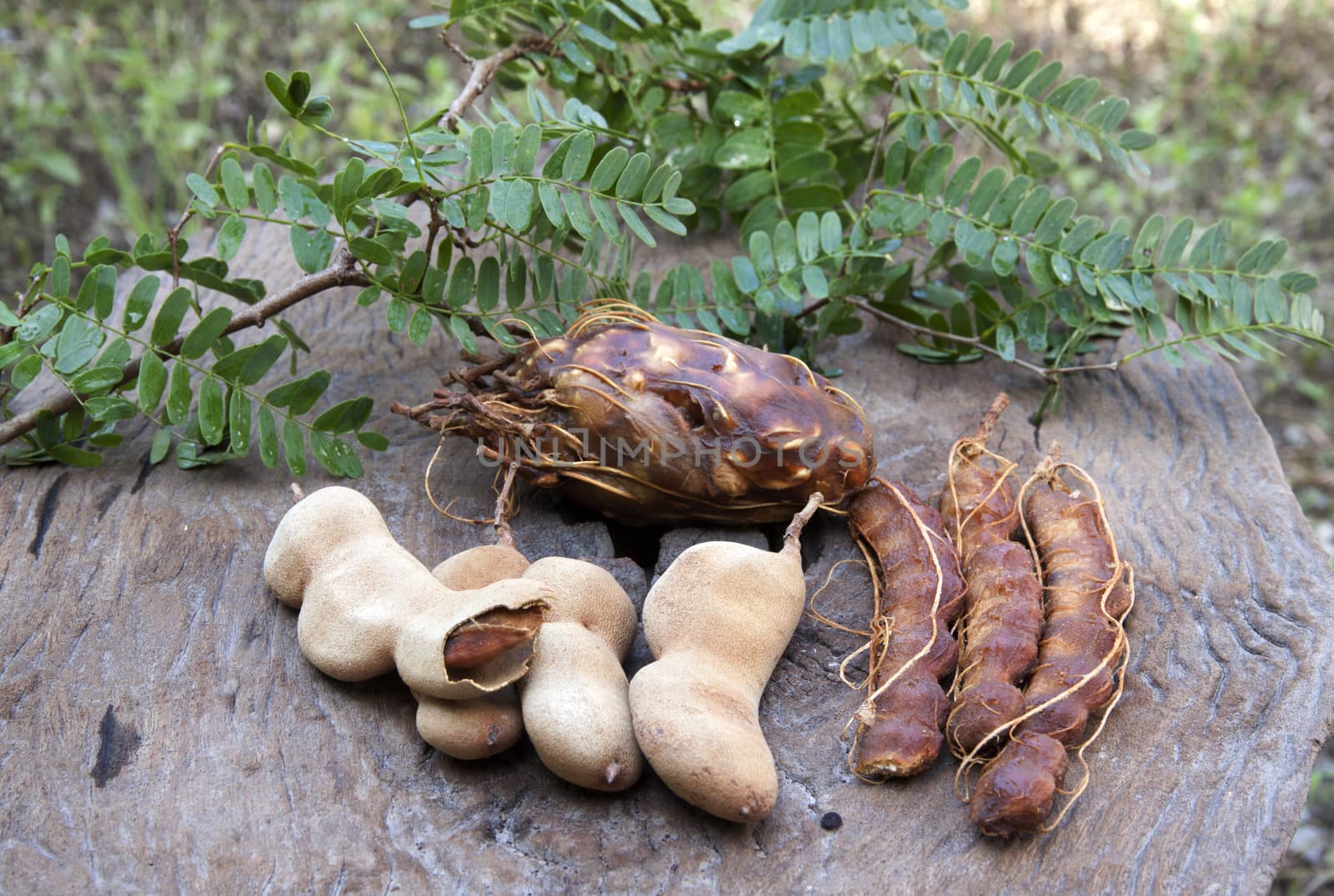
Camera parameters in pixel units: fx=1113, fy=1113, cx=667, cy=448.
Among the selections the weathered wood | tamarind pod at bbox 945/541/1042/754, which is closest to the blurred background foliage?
the weathered wood

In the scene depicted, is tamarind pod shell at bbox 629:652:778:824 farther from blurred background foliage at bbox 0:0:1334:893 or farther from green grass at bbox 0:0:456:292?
green grass at bbox 0:0:456:292

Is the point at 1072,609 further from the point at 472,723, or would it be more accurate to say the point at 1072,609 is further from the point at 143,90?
the point at 143,90

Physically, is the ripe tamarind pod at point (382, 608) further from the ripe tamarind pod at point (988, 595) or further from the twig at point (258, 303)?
the ripe tamarind pod at point (988, 595)

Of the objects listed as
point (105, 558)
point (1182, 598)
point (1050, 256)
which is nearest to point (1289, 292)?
point (1050, 256)

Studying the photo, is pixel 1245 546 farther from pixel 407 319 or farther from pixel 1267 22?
pixel 1267 22

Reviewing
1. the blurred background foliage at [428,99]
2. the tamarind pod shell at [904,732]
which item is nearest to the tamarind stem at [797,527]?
the tamarind pod shell at [904,732]

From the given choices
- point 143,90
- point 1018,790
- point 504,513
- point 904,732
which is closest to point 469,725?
point 504,513
